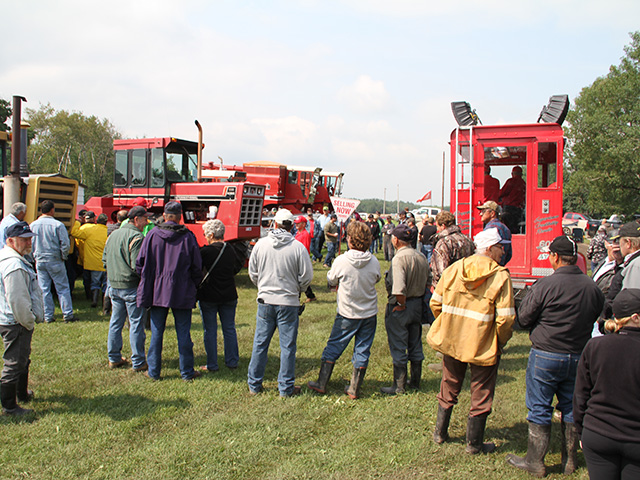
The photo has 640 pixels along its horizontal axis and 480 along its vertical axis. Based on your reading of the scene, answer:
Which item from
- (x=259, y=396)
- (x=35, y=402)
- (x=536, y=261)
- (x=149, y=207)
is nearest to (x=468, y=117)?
(x=536, y=261)

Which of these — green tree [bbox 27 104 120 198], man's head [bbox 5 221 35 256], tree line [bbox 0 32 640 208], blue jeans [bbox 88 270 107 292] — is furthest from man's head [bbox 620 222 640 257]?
green tree [bbox 27 104 120 198]

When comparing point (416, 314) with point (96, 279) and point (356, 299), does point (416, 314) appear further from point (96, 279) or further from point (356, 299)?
point (96, 279)

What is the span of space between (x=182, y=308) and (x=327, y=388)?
1881 mm

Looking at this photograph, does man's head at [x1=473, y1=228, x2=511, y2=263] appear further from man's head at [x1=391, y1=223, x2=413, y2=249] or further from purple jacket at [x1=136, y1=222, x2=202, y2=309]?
purple jacket at [x1=136, y1=222, x2=202, y2=309]

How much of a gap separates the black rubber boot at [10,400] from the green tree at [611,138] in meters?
36.8

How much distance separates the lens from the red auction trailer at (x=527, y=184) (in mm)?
7695

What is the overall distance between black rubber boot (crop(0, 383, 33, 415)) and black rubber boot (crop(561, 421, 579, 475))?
15.8 feet

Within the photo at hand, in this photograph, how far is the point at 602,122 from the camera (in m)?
34.1

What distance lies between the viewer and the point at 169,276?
538 centimetres

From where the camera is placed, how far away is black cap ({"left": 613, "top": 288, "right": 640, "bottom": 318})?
2.64 metres

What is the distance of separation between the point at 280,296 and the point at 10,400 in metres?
2.72

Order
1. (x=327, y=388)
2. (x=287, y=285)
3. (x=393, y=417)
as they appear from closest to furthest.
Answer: (x=393, y=417)
(x=287, y=285)
(x=327, y=388)

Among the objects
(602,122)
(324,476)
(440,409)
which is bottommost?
(324,476)

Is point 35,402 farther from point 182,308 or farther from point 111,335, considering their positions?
point 182,308
